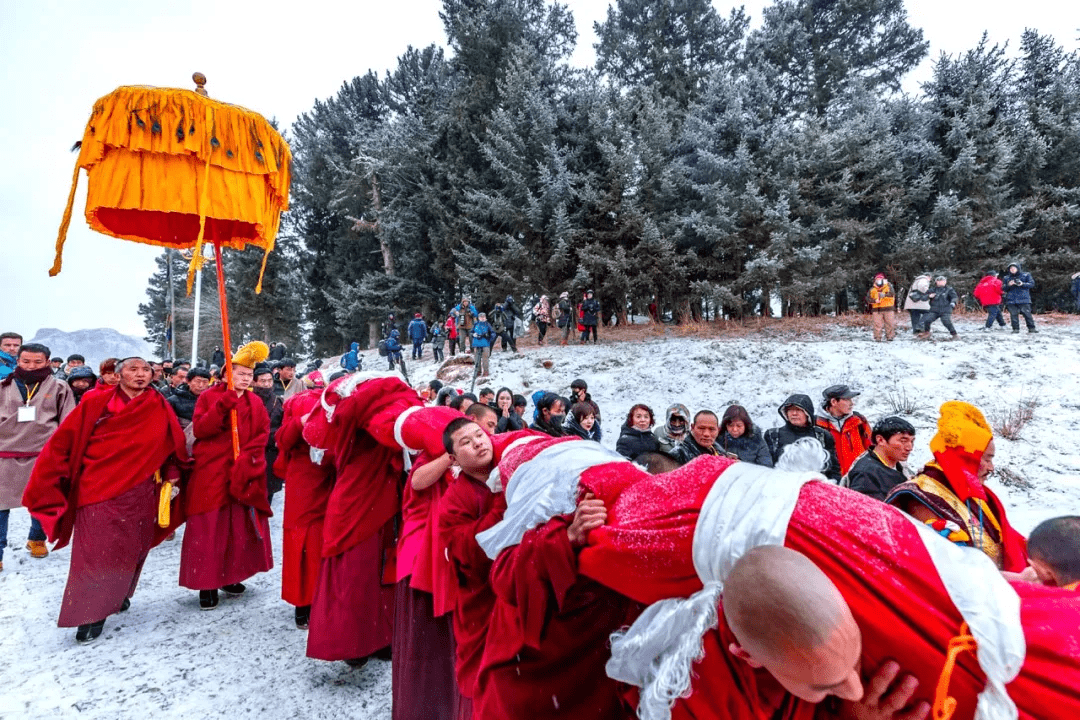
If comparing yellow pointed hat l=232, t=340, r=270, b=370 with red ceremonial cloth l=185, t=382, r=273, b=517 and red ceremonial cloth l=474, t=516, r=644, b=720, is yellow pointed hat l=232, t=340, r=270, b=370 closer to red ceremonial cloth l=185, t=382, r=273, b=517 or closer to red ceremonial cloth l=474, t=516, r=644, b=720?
red ceremonial cloth l=185, t=382, r=273, b=517

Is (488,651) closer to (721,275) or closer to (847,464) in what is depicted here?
(847,464)

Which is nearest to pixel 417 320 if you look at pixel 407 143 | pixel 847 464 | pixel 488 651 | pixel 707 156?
pixel 407 143

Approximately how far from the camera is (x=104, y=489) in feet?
12.8

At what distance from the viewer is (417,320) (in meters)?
18.1

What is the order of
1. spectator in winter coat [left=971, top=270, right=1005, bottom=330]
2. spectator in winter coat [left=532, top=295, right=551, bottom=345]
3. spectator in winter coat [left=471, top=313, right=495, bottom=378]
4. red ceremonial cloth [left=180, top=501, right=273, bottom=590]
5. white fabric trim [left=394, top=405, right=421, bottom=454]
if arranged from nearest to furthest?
white fabric trim [left=394, top=405, right=421, bottom=454]
red ceremonial cloth [left=180, top=501, right=273, bottom=590]
spectator in winter coat [left=971, top=270, right=1005, bottom=330]
spectator in winter coat [left=471, top=313, right=495, bottom=378]
spectator in winter coat [left=532, top=295, right=551, bottom=345]

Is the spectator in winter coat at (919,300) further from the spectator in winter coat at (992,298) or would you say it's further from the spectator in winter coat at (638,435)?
the spectator in winter coat at (638,435)

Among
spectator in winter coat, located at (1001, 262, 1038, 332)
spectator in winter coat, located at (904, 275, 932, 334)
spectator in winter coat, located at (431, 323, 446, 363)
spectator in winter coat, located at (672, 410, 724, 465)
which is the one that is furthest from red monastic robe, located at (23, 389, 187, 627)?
spectator in winter coat, located at (1001, 262, 1038, 332)

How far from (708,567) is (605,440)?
860cm

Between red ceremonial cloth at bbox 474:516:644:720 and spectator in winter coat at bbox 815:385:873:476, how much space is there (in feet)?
12.9

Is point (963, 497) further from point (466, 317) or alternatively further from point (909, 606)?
point (466, 317)

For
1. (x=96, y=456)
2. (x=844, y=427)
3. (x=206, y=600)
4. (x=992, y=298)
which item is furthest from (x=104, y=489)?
(x=992, y=298)

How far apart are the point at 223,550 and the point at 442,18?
23247 mm

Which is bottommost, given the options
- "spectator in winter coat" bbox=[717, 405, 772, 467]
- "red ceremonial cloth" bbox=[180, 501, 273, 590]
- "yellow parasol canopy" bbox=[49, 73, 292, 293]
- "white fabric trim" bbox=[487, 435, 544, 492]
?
"red ceremonial cloth" bbox=[180, 501, 273, 590]

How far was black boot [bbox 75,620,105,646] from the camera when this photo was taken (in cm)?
373
